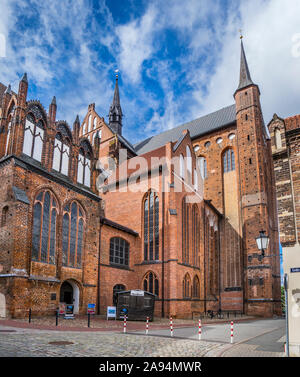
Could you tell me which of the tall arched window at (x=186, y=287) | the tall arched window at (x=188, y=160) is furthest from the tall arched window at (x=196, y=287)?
the tall arched window at (x=188, y=160)

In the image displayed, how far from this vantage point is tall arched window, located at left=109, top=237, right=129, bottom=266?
26375 millimetres

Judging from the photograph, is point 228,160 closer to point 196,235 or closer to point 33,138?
point 196,235

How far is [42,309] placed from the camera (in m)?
18.4

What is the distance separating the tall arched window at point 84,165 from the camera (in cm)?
2420

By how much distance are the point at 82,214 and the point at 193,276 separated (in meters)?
11.8

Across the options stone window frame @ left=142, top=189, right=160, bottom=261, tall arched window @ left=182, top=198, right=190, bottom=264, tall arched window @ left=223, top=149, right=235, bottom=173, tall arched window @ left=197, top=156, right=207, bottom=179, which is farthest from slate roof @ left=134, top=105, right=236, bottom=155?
stone window frame @ left=142, top=189, right=160, bottom=261

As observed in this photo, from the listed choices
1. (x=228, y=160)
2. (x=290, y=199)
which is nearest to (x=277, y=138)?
(x=290, y=199)

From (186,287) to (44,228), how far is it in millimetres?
13255

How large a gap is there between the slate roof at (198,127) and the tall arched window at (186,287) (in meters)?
17.7

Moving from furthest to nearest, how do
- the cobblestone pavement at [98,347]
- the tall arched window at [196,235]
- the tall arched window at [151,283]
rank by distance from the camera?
1. the tall arched window at [196,235]
2. the tall arched window at [151,283]
3. the cobblestone pavement at [98,347]

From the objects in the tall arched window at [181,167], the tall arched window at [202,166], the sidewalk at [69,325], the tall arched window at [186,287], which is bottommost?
the sidewalk at [69,325]

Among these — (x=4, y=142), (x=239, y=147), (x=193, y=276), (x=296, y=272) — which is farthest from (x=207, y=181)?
(x=296, y=272)

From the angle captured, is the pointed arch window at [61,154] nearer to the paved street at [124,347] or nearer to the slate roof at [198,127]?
the paved street at [124,347]
